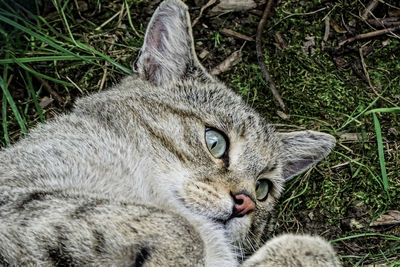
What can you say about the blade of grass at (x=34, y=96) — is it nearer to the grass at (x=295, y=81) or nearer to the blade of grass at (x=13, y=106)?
the grass at (x=295, y=81)

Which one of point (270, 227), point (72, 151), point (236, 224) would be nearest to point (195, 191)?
point (236, 224)

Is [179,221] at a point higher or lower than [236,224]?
higher

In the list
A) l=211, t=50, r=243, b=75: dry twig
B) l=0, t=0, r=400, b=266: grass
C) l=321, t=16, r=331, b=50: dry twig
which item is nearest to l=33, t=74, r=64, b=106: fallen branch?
l=0, t=0, r=400, b=266: grass

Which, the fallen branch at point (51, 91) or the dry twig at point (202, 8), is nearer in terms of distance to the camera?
the fallen branch at point (51, 91)

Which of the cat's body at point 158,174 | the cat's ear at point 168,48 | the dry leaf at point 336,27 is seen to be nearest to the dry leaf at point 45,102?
the cat's body at point 158,174

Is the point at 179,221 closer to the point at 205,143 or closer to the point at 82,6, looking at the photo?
the point at 205,143

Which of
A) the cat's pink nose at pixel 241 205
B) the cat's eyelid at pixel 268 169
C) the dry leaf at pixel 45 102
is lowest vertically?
the cat's eyelid at pixel 268 169

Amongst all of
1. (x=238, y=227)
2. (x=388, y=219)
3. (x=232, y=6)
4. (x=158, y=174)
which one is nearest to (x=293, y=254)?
(x=238, y=227)

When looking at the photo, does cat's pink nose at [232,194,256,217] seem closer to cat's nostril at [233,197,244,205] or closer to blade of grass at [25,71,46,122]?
cat's nostril at [233,197,244,205]

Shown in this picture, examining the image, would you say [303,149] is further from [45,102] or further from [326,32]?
[45,102]
